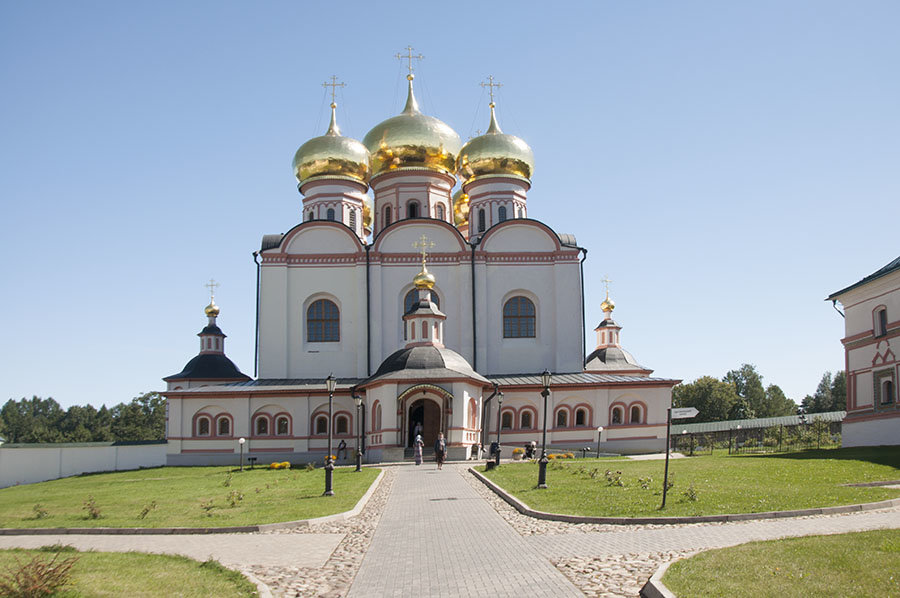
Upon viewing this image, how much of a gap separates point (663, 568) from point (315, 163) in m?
33.1

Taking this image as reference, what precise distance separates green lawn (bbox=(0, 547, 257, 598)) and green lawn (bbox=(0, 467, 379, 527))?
2.88 m

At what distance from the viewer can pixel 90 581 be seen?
8.54 m

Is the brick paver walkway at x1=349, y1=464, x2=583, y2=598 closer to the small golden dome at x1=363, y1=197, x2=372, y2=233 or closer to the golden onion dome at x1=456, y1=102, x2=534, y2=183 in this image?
the golden onion dome at x1=456, y1=102, x2=534, y2=183

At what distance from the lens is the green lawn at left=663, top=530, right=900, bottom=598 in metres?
7.23

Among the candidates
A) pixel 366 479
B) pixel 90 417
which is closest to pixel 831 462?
pixel 366 479

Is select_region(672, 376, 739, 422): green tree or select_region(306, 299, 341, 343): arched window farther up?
select_region(306, 299, 341, 343): arched window

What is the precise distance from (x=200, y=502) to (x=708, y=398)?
177 feet

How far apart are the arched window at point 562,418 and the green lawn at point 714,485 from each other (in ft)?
33.4

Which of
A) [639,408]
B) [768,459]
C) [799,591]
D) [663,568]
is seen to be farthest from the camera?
[639,408]

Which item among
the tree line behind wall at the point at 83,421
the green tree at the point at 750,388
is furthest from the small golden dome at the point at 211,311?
the green tree at the point at 750,388

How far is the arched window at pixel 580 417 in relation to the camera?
3456cm

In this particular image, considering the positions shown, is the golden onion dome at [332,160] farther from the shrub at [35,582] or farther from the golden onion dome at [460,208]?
the shrub at [35,582]

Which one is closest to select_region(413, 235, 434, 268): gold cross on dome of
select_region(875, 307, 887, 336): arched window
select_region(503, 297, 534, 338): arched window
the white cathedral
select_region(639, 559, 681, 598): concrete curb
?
the white cathedral

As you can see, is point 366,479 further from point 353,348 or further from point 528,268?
point 528,268
